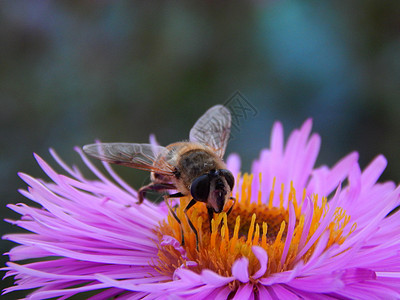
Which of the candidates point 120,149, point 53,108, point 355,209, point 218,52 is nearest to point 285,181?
point 355,209

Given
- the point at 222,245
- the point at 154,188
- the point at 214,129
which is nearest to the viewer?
the point at 222,245

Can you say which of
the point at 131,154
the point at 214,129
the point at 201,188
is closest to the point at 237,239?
the point at 201,188

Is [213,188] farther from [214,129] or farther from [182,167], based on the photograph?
[214,129]

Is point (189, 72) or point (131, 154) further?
point (189, 72)

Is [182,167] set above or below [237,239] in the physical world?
above

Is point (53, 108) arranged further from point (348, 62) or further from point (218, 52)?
point (348, 62)

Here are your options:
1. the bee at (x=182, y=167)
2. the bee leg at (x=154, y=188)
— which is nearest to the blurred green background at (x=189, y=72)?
the bee leg at (x=154, y=188)

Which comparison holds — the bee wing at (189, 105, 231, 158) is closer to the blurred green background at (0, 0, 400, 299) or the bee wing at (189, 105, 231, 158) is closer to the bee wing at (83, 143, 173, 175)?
the bee wing at (83, 143, 173, 175)
